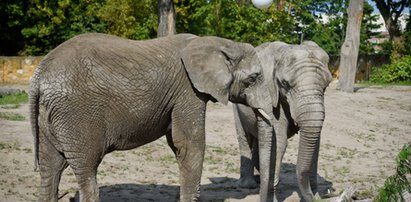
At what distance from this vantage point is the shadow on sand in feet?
26.9

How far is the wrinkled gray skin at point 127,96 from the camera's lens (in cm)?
592

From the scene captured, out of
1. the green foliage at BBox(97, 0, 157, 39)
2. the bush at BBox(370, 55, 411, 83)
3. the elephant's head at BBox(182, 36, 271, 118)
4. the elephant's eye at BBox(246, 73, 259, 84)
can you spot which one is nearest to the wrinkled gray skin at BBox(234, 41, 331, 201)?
the elephant's head at BBox(182, 36, 271, 118)

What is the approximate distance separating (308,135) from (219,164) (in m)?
3.62

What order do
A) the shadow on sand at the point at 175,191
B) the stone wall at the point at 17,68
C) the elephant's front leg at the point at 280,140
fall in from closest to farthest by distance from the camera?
the elephant's front leg at the point at 280,140 < the shadow on sand at the point at 175,191 < the stone wall at the point at 17,68

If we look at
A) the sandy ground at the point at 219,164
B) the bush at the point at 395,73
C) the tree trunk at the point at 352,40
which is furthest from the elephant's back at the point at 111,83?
the bush at the point at 395,73

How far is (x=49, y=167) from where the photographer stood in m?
6.37

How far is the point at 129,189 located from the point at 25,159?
199cm

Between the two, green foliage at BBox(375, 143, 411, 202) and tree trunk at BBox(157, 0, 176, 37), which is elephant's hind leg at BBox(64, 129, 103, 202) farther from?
tree trunk at BBox(157, 0, 176, 37)

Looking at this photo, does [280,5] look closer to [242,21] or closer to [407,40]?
[242,21]

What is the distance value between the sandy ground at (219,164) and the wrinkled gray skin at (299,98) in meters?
1.01

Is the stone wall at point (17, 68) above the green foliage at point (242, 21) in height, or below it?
below

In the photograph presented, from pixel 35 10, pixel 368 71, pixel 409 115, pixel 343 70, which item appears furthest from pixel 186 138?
pixel 368 71

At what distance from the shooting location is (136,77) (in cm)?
623

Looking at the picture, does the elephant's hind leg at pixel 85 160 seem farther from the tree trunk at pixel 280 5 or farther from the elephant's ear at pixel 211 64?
the tree trunk at pixel 280 5
